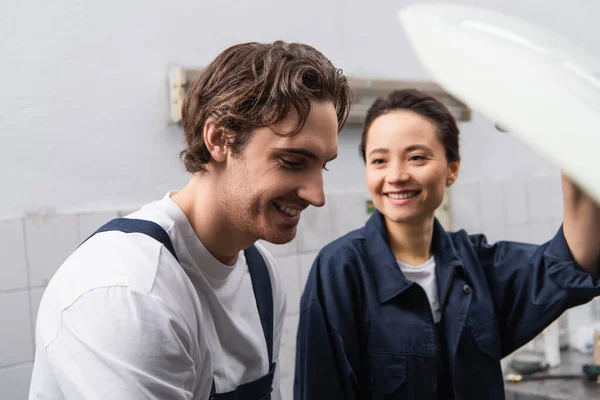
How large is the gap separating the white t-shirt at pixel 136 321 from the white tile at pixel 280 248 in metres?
0.98

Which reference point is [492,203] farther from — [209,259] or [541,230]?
[209,259]

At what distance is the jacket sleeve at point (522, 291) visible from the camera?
4.31 ft

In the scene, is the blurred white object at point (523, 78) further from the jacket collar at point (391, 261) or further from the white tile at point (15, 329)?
the white tile at point (15, 329)

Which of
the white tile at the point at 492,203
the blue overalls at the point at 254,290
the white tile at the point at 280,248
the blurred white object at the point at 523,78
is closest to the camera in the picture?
the blurred white object at the point at 523,78

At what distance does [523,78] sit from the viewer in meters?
0.44

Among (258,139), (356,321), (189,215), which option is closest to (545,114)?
(258,139)

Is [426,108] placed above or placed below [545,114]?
above

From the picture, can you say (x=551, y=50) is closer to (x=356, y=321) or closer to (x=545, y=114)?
(x=545, y=114)

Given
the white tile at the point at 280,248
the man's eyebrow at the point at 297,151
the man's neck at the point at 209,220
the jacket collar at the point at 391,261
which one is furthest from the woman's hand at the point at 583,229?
the white tile at the point at 280,248

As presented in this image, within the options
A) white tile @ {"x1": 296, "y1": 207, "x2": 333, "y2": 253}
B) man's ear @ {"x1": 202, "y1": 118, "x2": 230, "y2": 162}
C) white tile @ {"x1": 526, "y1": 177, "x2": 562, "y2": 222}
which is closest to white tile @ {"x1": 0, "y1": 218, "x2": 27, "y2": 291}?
man's ear @ {"x1": 202, "y1": 118, "x2": 230, "y2": 162}

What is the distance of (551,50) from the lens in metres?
0.47

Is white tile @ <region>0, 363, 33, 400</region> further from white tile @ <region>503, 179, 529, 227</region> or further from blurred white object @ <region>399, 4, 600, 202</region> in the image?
white tile @ <region>503, 179, 529, 227</region>

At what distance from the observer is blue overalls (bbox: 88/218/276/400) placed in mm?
1018

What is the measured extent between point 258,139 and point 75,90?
3.08 ft
